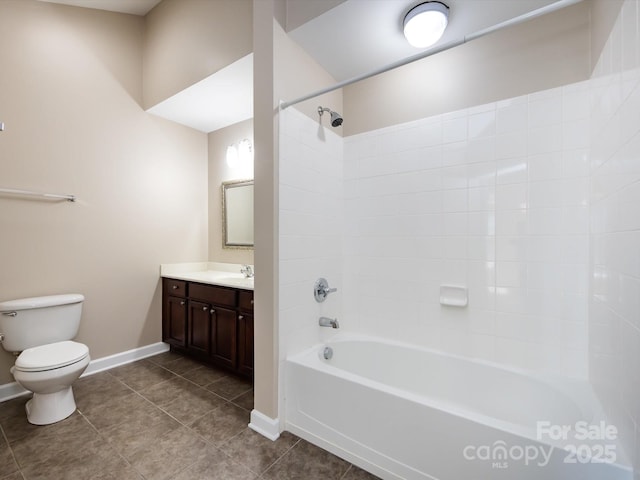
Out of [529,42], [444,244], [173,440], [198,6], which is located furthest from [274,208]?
[198,6]

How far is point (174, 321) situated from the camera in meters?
2.81

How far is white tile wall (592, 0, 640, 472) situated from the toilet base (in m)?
2.80

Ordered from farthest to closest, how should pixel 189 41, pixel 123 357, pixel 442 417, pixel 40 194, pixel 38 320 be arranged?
1. pixel 123 357
2. pixel 189 41
3. pixel 40 194
4. pixel 38 320
5. pixel 442 417

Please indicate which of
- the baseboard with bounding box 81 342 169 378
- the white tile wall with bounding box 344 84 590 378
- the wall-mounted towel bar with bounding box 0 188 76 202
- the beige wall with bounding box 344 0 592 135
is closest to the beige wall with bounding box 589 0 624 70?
the beige wall with bounding box 344 0 592 135

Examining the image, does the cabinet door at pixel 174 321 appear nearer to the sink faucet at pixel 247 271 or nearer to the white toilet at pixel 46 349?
the sink faucet at pixel 247 271

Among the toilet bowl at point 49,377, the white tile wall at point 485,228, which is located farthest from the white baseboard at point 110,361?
the white tile wall at point 485,228

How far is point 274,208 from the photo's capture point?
1.68 metres

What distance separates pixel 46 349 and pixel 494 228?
295cm

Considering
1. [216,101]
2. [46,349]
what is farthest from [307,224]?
[46,349]

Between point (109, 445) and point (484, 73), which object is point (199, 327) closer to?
point (109, 445)

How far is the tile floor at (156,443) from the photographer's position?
142 cm

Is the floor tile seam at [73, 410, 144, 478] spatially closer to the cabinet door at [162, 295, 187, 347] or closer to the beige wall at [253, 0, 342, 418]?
the beige wall at [253, 0, 342, 418]

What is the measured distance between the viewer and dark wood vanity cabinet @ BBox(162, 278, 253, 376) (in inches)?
88.0

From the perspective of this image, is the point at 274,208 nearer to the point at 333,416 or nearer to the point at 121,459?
the point at 333,416
